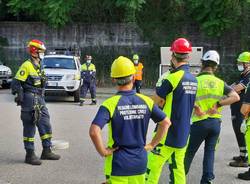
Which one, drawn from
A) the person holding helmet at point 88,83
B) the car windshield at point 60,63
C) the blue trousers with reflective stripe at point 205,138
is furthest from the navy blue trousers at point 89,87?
the blue trousers with reflective stripe at point 205,138

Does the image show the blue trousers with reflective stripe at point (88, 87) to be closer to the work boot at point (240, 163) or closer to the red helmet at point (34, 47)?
the red helmet at point (34, 47)

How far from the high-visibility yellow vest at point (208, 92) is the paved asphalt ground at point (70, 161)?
1.36 meters

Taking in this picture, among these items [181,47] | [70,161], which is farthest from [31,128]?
[181,47]

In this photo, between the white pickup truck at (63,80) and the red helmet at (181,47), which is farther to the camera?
the white pickup truck at (63,80)

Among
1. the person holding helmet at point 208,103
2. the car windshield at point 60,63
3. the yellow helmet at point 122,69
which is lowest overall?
the car windshield at point 60,63

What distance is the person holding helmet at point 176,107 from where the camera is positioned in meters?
5.74

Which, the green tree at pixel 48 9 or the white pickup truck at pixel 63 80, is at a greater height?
the green tree at pixel 48 9

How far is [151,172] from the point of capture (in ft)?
19.2

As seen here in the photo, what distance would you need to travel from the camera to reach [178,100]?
577 centimetres

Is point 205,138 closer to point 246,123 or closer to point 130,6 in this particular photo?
point 246,123

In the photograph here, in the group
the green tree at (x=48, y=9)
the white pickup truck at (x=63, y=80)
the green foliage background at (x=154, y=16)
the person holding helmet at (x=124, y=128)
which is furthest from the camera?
the green tree at (x=48, y=9)

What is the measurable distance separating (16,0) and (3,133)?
17.2 meters

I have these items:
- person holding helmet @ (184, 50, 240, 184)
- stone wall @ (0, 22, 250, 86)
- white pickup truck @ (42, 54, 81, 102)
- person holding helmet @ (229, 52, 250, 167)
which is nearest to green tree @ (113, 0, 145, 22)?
stone wall @ (0, 22, 250, 86)

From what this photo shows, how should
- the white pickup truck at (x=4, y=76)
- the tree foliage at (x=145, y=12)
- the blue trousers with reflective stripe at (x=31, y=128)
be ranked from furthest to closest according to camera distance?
the tree foliage at (x=145, y=12) → the white pickup truck at (x=4, y=76) → the blue trousers with reflective stripe at (x=31, y=128)
